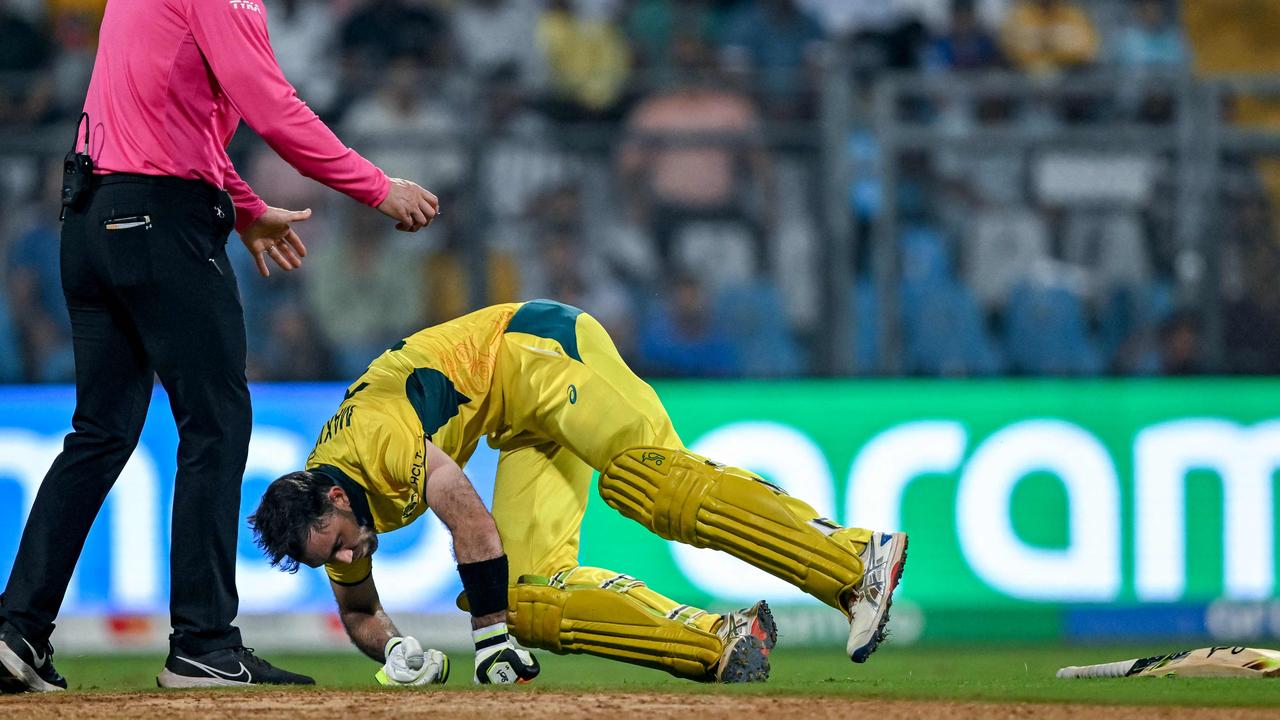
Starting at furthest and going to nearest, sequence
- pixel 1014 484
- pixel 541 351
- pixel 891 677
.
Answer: pixel 1014 484, pixel 891 677, pixel 541 351

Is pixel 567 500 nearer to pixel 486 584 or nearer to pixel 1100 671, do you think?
pixel 486 584

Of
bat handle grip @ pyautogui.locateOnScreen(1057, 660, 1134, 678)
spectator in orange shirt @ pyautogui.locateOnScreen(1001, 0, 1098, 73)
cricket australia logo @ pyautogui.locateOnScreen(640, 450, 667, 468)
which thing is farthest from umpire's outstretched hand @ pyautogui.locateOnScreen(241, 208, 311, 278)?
spectator in orange shirt @ pyautogui.locateOnScreen(1001, 0, 1098, 73)

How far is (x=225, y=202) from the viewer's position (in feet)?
16.0

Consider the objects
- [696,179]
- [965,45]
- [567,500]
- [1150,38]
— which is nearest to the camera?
[567,500]

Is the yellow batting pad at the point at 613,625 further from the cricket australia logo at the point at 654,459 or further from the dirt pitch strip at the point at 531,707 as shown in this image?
the cricket australia logo at the point at 654,459

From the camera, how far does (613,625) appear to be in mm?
4992

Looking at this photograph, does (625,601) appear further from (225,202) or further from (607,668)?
(607,668)

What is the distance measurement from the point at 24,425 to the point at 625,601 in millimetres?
4239

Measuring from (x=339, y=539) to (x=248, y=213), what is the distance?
1.12 meters

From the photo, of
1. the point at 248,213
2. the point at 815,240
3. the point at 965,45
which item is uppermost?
the point at 965,45

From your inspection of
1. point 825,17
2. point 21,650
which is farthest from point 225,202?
point 825,17

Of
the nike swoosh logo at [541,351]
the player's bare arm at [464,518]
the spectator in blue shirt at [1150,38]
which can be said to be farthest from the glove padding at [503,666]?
the spectator in blue shirt at [1150,38]

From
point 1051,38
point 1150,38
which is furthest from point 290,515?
point 1150,38

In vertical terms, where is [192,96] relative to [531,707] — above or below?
above
